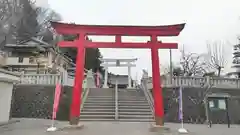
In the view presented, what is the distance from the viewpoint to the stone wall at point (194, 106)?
15.7 metres

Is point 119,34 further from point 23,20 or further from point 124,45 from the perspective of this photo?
point 23,20

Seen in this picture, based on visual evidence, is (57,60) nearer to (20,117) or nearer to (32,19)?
(32,19)

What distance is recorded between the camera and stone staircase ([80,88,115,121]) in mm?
15078

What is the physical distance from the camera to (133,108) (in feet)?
53.4

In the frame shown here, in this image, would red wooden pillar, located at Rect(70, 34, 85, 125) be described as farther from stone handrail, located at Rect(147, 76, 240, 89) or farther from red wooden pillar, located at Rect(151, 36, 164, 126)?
stone handrail, located at Rect(147, 76, 240, 89)

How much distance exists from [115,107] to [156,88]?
5.02 metres

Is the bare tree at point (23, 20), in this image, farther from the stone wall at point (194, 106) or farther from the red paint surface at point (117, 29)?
the stone wall at point (194, 106)

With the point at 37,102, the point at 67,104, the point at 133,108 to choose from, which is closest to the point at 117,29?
the point at 133,108

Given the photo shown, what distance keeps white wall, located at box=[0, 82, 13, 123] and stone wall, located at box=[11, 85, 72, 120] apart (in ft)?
9.84

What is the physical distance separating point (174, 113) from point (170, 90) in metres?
1.62

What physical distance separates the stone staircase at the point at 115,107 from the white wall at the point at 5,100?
4.32 meters

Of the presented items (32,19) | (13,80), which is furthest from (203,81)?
(32,19)

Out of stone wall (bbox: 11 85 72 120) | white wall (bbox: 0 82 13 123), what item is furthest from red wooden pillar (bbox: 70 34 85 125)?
stone wall (bbox: 11 85 72 120)

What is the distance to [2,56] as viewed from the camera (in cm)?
3053
